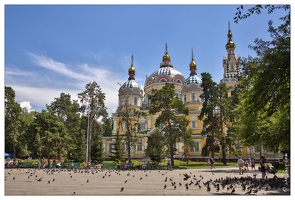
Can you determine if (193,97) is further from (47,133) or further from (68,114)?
(47,133)

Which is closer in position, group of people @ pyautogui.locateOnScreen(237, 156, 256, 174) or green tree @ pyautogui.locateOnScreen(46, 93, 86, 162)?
group of people @ pyautogui.locateOnScreen(237, 156, 256, 174)

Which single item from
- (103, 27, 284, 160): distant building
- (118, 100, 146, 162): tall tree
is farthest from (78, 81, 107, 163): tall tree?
(103, 27, 284, 160): distant building

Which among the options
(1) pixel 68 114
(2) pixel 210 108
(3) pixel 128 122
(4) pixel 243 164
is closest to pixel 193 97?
(2) pixel 210 108

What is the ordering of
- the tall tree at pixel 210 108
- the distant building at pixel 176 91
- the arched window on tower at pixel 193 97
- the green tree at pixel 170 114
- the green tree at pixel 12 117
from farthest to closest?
1. the arched window on tower at pixel 193 97
2. the distant building at pixel 176 91
3. the green tree at pixel 12 117
4. the tall tree at pixel 210 108
5. the green tree at pixel 170 114

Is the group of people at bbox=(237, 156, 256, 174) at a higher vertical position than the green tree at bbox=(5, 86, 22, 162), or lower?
lower

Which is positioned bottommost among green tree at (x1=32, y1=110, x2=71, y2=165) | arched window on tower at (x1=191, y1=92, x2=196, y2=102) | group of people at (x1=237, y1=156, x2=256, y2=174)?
group of people at (x1=237, y1=156, x2=256, y2=174)

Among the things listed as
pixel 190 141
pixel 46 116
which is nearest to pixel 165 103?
pixel 190 141

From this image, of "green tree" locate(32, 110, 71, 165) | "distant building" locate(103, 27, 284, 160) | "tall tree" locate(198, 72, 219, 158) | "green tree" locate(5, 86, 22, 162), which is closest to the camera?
"green tree" locate(32, 110, 71, 165)

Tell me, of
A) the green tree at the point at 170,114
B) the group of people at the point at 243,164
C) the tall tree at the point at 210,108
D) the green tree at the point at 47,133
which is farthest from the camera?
the tall tree at the point at 210,108

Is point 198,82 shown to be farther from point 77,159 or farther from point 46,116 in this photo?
point 46,116

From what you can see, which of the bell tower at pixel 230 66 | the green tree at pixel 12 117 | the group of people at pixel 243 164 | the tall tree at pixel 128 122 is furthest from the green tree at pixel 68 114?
the group of people at pixel 243 164

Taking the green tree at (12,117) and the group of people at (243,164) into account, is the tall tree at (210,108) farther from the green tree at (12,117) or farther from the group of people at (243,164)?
the green tree at (12,117)

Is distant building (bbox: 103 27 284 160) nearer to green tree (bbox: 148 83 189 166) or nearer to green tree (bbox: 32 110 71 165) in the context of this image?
green tree (bbox: 32 110 71 165)
